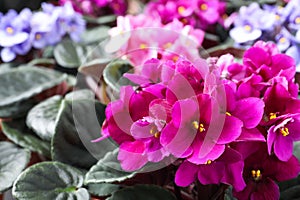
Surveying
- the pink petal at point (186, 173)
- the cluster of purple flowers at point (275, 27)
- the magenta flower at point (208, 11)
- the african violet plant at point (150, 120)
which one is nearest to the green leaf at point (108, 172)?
the african violet plant at point (150, 120)

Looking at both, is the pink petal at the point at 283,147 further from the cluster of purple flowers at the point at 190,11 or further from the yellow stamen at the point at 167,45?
the cluster of purple flowers at the point at 190,11

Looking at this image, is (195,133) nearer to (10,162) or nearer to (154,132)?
(154,132)

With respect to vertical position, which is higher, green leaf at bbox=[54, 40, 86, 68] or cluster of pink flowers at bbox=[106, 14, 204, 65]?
cluster of pink flowers at bbox=[106, 14, 204, 65]

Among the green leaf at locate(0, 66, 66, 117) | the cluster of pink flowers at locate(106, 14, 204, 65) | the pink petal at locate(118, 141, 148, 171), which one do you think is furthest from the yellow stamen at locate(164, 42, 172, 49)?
the pink petal at locate(118, 141, 148, 171)

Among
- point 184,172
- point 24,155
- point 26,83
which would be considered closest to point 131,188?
point 184,172

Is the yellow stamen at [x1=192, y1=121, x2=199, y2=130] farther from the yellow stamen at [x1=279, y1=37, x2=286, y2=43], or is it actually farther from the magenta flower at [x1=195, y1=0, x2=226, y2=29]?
the magenta flower at [x1=195, y1=0, x2=226, y2=29]

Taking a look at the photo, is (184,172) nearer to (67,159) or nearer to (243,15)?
(67,159)
